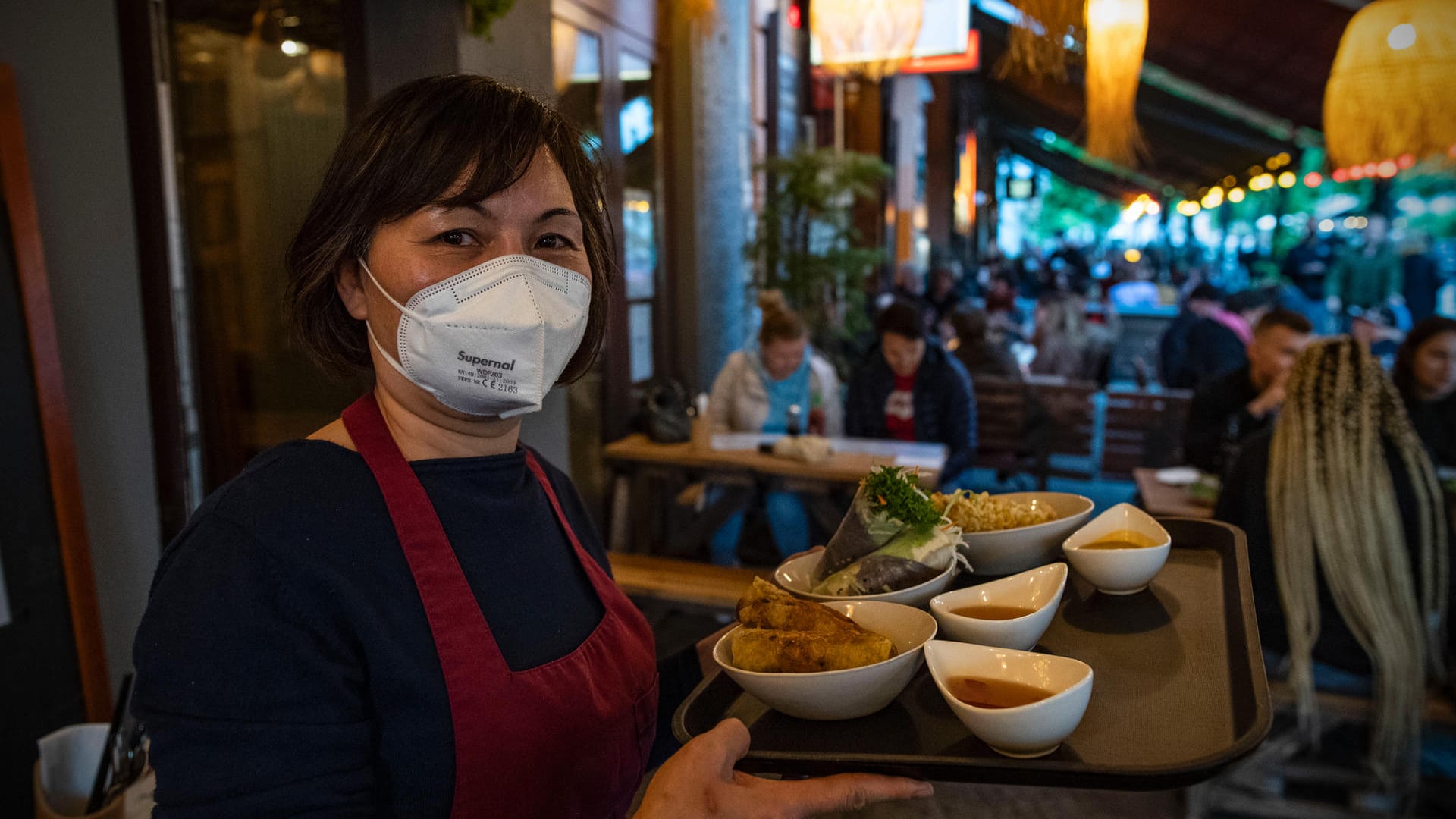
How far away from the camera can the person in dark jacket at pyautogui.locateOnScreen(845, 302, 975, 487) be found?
562 cm

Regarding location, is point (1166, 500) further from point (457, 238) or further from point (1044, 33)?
point (457, 238)

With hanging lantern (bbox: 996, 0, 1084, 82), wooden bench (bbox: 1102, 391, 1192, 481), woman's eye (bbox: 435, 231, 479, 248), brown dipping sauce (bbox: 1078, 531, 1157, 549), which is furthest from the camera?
wooden bench (bbox: 1102, 391, 1192, 481)

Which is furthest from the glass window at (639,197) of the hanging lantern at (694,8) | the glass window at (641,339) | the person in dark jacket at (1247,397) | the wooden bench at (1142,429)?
the wooden bench at (1142,429)

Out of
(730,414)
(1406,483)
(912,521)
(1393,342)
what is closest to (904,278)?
(1393,342)

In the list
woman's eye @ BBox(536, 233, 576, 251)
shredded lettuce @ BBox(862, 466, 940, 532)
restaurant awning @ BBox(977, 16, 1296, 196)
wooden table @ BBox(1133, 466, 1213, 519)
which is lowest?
wooden table @ BBox(1133, 466, 1213, 519)

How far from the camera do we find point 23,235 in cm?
267

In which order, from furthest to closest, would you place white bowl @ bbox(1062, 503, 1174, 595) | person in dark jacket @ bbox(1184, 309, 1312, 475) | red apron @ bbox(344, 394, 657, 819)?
person in dark jacket @ bbox(1184, 309, 1312, 475) → white bowl @ bbox(1062, 503, 1174, 595) → red apron @ bbox(344, 394, 657, 819)

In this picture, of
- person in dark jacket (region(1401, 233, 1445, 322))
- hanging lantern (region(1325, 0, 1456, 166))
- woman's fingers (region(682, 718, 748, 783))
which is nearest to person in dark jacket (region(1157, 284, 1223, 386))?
hanging lantern (region(1325, 0, 1456, 166))

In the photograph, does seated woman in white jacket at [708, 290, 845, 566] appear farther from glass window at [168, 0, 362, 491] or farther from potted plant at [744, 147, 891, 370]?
glass window at [168, 0, 362, 491]

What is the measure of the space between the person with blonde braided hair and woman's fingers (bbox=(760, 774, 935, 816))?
268 centimetres

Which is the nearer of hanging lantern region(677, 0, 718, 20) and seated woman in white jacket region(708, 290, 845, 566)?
seated woman in white jacket region(708, 290, 845, 566)

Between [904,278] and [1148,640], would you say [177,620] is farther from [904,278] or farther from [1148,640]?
[904,278]

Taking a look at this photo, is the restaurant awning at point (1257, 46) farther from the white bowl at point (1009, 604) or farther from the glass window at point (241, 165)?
the white bowl at point (1009, 604)

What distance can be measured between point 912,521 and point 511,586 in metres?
0.61
